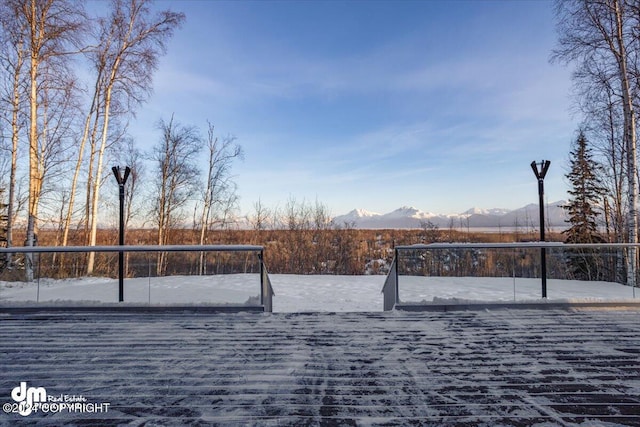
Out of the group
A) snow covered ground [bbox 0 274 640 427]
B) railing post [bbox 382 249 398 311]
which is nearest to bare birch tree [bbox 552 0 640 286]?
snow covered ground [bbox 0 274 640 427]

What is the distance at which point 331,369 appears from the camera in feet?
7.38

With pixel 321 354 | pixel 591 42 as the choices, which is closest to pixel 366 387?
pixel 321 354

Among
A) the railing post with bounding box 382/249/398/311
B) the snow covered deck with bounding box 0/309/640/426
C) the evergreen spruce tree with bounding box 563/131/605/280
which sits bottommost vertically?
the snow covered deck with bounding box 0/309/640/426

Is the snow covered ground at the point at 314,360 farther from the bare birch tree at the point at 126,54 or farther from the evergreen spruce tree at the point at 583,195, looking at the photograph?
the evergreen spruce tree at the point at 583,195

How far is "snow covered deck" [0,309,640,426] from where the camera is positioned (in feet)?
5.60

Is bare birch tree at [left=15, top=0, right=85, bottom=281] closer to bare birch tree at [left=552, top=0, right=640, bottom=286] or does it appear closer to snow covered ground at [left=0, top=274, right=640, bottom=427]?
snow covered ground at [left=0, top=274, right=640, bottom=427]

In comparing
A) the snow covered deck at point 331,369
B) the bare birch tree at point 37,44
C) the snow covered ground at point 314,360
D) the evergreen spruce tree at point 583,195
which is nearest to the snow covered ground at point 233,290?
the snow covered ground at point 314,360

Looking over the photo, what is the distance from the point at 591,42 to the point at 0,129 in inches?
610

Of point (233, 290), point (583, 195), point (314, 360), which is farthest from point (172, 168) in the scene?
point (583, 195)

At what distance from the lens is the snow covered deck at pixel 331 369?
1708 mm

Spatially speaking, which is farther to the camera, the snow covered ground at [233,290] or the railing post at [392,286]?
the railing post at [392,286]

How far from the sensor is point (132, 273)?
168 inches

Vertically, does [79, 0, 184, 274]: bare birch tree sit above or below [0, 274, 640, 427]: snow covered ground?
above

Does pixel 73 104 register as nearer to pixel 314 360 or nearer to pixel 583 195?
pixel 314 360
